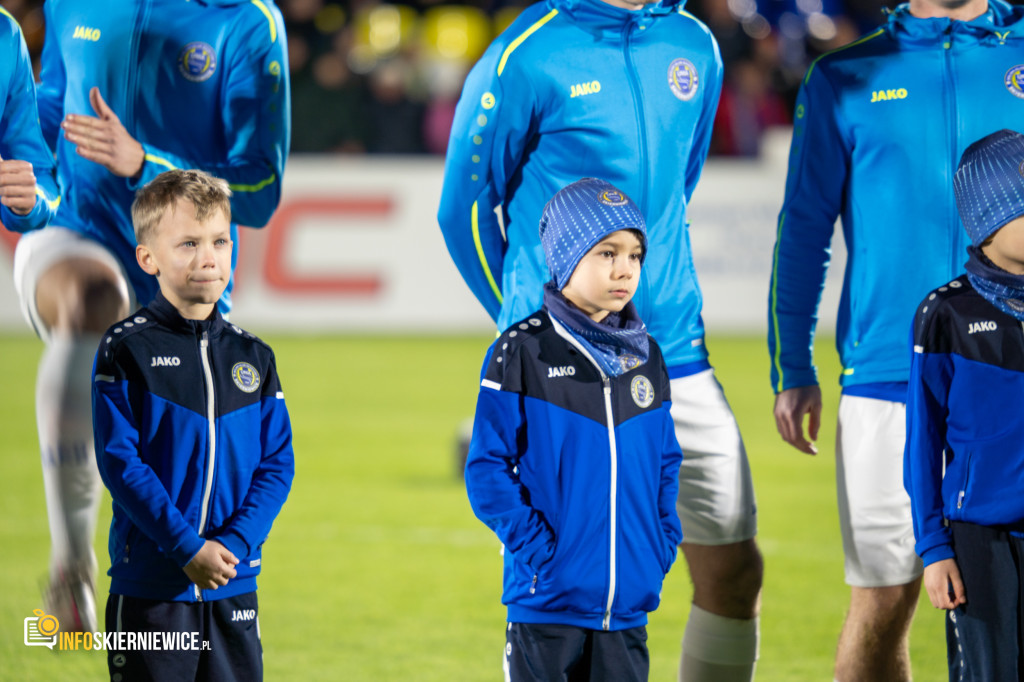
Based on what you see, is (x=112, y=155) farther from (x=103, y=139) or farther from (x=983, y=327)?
(x=983, y=327)

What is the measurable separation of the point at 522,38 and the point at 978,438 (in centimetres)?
167


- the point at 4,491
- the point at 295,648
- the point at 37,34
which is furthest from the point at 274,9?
the point at 4,491

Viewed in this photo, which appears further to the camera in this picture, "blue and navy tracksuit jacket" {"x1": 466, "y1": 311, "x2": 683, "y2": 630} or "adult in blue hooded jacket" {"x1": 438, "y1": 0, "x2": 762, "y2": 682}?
"adult in blue hooded jacket" {"x1": 438, "y1": 0, "x2": 762, "y2": 682}

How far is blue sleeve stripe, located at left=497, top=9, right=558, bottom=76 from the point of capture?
3.79m

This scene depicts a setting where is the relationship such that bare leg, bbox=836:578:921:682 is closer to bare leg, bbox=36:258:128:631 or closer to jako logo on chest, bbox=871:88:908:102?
jako logo on chest, bbox=871:88:908:102

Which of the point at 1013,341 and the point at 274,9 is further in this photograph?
the point at 274,9

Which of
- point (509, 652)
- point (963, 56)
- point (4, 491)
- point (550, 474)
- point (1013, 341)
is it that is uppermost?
point (963, 56)

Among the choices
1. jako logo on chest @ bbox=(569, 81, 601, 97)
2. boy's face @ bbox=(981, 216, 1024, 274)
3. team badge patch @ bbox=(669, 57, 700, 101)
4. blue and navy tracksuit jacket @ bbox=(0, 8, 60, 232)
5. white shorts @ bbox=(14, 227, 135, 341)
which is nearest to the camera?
boy's face @ bbox=(981, 216, 1024, 274)

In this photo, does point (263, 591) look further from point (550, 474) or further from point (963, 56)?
point (963, 56)

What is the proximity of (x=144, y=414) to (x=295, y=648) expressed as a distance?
236 centimetres

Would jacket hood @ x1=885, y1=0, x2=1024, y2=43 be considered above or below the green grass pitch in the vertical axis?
above

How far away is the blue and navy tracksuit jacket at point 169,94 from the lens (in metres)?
4.33

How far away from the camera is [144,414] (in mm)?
3199

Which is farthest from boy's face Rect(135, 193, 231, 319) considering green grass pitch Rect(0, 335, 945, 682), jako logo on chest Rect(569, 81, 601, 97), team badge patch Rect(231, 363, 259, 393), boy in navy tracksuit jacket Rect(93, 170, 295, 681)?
green grass pitch Rect(0, 335, 945, 682)
